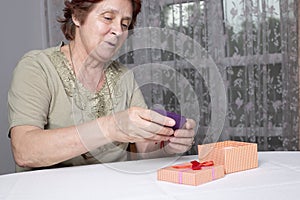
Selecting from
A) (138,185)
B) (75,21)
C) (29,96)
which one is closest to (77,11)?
(75,21)

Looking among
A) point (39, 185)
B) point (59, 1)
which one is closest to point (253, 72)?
point (59, 1)

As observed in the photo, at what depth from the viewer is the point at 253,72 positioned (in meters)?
2.94

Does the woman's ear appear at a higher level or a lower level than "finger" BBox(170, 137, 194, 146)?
higher

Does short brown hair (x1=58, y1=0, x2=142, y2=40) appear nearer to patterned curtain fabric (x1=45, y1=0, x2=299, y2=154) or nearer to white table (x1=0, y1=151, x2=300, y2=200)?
white table (x1=0, y1=151, x2=300, y2=200)

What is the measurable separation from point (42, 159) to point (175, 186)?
1.45 feet

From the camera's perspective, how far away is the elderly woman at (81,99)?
121 centimetres

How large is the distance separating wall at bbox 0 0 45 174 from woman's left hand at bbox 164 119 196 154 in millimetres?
2045

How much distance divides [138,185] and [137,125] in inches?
5.6

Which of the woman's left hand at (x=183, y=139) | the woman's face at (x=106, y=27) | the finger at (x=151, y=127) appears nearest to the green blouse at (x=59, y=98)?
the woman's face at (x=106, y=27)

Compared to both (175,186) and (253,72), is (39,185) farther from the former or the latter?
(253,72)

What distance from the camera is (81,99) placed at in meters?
1.52

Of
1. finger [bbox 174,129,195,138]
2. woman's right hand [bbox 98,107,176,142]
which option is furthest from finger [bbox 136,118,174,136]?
finger [bbox 174,129,195,138]

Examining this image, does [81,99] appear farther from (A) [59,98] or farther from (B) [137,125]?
(B) [137,125]

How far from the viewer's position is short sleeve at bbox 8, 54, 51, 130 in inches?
52.5
